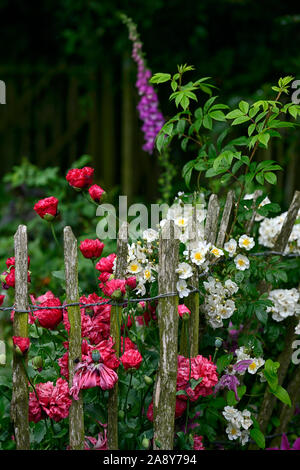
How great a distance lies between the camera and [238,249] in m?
1.48

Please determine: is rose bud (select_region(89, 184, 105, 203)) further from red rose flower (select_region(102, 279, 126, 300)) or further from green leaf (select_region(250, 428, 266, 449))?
green leaf (select_region(250, 428, 266, 449))

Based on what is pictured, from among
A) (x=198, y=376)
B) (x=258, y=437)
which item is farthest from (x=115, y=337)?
(x=258, y=437)

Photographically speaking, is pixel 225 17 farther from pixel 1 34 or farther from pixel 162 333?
pixel 162 333

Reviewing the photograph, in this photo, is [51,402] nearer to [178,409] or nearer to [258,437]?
[178,409]

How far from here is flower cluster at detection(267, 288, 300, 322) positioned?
154cm

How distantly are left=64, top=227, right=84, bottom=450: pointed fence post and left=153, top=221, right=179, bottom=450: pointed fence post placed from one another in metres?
0.20

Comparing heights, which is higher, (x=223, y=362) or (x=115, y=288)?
(x=115, y=288)

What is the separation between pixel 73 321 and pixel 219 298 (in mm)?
412

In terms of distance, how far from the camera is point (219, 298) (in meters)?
1.40

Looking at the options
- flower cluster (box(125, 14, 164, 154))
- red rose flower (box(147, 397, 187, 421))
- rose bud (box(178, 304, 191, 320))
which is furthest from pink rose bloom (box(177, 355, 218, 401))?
flower cluster (box(125, 14, 164, 154))

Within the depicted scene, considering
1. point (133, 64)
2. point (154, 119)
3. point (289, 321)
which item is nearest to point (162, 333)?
point (289, 321)

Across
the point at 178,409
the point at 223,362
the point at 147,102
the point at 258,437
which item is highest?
the point at 147,102

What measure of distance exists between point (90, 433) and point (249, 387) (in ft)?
1.86

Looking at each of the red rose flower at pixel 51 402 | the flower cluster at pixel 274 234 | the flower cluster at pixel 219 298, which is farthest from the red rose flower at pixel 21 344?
the flower cluster at pixel 274 234
